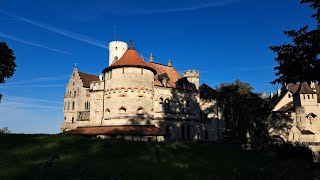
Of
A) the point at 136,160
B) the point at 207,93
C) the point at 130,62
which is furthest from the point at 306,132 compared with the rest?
the point at 136,160

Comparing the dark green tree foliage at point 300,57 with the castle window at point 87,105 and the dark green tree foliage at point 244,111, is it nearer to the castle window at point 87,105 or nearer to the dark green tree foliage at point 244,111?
the dark green tree foliage at point 244,111

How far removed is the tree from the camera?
3794 cm

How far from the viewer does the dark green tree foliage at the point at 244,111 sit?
42438 millimetres

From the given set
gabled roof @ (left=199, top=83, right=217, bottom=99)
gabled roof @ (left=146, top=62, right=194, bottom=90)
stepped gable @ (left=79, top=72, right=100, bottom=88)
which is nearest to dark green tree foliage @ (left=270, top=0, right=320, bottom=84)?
gabled roof @ (left=146, top=62, right=194, bottom=90)

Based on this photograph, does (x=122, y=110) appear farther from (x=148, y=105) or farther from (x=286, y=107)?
(x=286, y=107)

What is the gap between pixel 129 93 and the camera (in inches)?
1468

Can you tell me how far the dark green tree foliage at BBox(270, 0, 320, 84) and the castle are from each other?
1689 cm

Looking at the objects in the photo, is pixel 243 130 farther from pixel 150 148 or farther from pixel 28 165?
pixel 28 165

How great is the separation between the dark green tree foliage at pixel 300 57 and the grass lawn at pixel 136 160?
6497 millimetres

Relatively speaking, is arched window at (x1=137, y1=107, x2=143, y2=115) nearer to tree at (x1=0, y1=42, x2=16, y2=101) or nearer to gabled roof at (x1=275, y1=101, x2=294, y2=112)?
tree at (x1=0, y1=42, x2=16, y2=101)

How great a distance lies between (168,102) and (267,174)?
88.7 ft

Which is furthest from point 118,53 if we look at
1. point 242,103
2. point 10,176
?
point 10,176

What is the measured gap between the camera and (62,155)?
2172 cm

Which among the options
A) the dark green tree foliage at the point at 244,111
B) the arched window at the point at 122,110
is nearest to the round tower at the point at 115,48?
the dark green tree foliage at the point at 244,111
